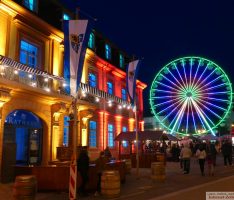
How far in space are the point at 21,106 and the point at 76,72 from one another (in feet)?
22.6

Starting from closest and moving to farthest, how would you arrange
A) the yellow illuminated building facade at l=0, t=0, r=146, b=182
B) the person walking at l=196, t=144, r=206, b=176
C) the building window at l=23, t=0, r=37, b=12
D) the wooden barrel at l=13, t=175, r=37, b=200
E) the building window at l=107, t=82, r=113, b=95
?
the wooden barrel at l=13, t=175, r=37, b=200, the yellow illuminated building facade at l=0, t=0, r=146, b=182, the person walking at l=196, t=144, r=206, b=176, the building window at l=23, t=0, r=37, b=12, the building window at l=107, t=82, r=113, b=95

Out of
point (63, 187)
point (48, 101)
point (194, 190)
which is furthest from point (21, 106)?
point (194, 190)

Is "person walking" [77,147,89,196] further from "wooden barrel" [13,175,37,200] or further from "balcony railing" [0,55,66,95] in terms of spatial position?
"balcony railing" [0,55,66,95]

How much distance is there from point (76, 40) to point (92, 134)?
567 inches

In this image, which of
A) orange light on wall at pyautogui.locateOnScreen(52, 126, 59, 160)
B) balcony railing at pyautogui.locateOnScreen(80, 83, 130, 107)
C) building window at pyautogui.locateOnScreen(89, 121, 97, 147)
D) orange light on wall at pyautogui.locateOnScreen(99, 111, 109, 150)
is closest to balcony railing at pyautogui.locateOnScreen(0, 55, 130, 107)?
balcony railing at pyautogui.locateOnScreen(80, 83, 130, 107)

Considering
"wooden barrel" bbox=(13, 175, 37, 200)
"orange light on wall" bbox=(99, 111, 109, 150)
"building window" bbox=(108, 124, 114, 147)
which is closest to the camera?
"wooden barrel" bbox=(13, 175, 37, 200)

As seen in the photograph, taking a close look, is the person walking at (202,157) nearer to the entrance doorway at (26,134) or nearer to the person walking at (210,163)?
the person walking at (210,163)

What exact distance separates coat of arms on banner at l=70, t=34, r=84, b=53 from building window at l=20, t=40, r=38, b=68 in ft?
24.2

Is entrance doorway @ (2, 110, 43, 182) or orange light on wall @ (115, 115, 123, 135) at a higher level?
orange light on wall @ (115, 115, 123, 135)

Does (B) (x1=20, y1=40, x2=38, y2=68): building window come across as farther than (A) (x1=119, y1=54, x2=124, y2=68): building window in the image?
No

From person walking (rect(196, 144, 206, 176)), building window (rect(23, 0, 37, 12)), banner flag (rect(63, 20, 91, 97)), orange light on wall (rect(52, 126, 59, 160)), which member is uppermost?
building window (rect(23, 0, 37, 12))

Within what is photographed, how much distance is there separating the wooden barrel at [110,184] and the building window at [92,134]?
1332 centimetres

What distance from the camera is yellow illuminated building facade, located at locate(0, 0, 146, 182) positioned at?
635 inches

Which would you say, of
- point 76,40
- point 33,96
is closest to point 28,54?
point 33,96
